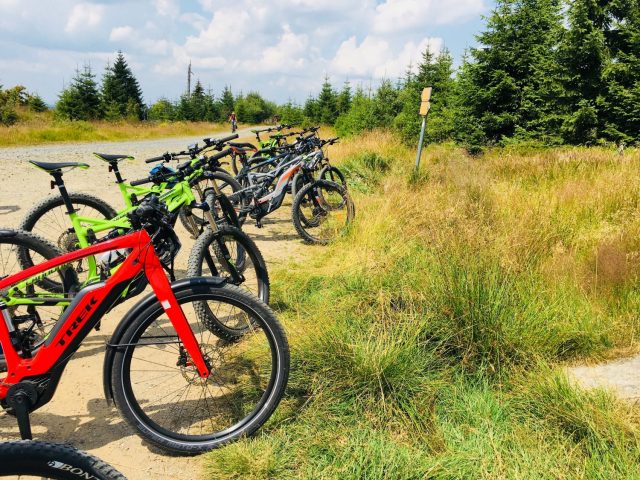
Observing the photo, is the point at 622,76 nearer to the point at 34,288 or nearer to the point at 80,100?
the point at 34,288

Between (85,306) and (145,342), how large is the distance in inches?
15.7

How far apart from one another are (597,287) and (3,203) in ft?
25.1

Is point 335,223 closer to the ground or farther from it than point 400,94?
closer to the ground

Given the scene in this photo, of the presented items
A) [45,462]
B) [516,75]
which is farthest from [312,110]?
[45,462]

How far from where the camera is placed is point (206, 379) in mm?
2422

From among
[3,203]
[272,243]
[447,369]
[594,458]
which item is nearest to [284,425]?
[447,369]

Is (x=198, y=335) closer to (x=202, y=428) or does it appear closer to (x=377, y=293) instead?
(x=202, y=428)

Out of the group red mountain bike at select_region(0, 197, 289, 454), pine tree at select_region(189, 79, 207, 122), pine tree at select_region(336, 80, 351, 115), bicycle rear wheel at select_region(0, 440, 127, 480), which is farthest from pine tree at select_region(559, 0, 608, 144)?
pine tree at select_region(189, 79, 207, 122)

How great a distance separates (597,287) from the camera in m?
3.30

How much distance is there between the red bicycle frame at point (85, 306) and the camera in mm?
1979

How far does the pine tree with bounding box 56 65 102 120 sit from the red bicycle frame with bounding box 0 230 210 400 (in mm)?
31805

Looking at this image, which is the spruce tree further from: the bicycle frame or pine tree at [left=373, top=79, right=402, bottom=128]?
the bicycle frame

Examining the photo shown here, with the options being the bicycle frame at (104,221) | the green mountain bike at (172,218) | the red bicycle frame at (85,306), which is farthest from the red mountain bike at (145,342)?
the bicycle frame at (104,221)

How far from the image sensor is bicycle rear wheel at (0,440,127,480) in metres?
1.05
